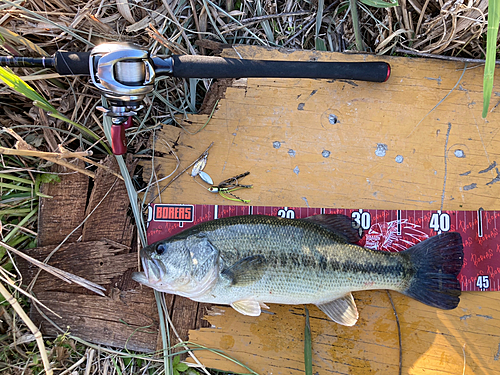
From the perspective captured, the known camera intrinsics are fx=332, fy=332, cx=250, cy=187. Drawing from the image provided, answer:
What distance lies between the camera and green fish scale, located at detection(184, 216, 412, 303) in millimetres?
2586

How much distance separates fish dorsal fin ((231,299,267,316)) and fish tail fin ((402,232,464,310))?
1.24 metres

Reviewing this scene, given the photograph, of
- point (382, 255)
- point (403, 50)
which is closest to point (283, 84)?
point (403, 50)

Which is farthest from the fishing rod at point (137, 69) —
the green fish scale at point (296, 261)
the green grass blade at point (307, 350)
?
the green grass blade at point (307, 350)

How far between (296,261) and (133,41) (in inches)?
96.9

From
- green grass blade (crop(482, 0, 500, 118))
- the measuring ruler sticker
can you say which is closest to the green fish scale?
the measuring ruler sticker

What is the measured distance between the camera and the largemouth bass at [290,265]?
8.44 feet

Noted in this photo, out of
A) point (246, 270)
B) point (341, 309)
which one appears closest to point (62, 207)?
point (246, 270)

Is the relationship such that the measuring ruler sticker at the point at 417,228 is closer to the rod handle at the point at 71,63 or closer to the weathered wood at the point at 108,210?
the weathered wood at the point at 108,210

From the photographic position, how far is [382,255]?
2.65m

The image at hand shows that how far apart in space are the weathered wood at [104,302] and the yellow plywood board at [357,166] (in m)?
0.52

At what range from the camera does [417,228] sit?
9.43 ft

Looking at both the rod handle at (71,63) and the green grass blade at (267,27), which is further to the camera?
the green grass blade at (267,27)

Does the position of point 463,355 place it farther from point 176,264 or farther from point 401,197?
point 176,264

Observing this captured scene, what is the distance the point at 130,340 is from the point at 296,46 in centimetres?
309
